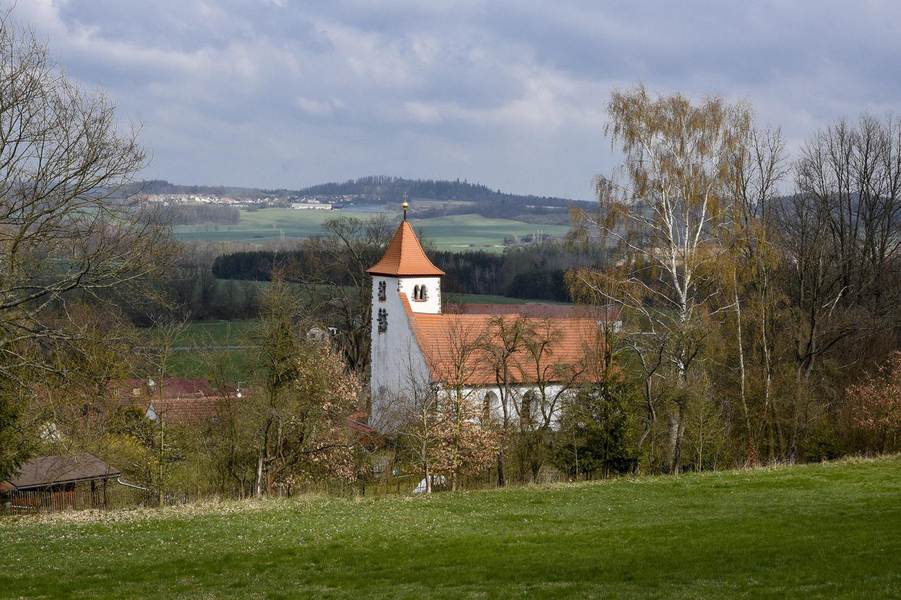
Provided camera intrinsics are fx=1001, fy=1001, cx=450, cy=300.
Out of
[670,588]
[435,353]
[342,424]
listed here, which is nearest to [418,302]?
[435,353]

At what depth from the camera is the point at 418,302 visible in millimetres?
47875

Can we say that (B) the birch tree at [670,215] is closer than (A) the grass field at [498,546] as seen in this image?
No

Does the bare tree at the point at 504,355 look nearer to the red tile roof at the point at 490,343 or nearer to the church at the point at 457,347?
the church at the point at 457,347

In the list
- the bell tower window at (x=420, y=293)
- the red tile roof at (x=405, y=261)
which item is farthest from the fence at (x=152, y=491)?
the red tile roof at (x=405, y=261)

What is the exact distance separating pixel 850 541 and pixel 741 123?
65.3ft

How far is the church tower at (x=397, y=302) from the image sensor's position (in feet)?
154

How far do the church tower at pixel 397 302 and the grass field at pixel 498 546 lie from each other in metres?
20.7

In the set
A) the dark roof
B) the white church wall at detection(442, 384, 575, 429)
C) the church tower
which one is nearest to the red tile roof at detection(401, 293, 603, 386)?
the white church wall at detection(442, 384, 575, 429)

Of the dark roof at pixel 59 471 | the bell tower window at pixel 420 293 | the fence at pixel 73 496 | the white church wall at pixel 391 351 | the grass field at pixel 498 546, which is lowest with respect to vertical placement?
the fence at pixel 73 496

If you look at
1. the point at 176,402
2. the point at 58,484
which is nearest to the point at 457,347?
the point at 176,402

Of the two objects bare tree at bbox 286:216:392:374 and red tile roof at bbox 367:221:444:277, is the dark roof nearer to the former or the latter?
red tile roof at bbox 367:221:444:277

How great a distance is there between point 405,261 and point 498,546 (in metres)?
30.3

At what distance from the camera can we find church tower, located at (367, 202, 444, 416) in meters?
47.1

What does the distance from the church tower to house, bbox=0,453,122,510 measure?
13870 millimetres
